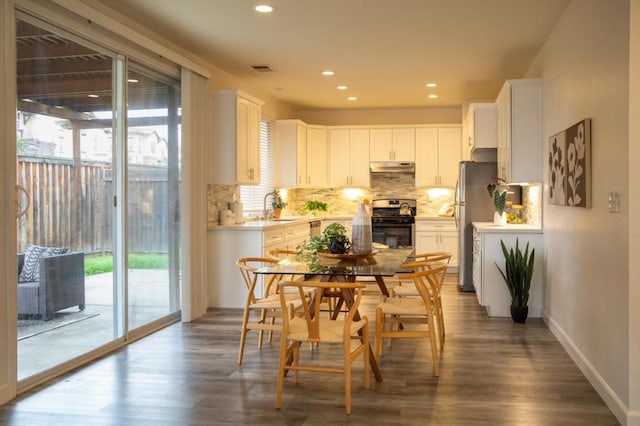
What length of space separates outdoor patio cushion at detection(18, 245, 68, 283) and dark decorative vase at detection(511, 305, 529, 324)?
4.05 meters

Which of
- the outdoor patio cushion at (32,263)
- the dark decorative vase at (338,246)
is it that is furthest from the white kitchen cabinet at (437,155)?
the outdoor patio cushion at (32,263)

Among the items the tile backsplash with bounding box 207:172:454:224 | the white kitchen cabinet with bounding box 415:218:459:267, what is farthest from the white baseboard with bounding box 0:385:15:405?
the white kitchen cabinet with bounding box 415:218:459:267

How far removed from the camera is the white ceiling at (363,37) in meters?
4.60

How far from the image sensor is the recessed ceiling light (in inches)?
179

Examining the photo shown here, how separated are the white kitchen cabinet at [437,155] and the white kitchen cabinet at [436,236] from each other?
76 centimetres

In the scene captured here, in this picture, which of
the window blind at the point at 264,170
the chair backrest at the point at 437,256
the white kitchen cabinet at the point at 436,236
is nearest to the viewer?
the chair backrest at the point at 437,256

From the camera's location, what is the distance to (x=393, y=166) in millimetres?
9750

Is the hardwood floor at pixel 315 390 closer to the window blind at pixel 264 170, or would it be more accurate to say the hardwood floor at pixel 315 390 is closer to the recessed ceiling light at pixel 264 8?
the recessed ceiling light at pixel 264 8

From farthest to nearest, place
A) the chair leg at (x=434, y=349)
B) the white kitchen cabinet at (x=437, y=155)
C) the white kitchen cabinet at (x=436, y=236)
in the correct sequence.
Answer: the white kitchen cabinet at (x=437, y=155), the white kitchen cabinet at (x=436, y=236), the chair leg at (x=434, y=349)

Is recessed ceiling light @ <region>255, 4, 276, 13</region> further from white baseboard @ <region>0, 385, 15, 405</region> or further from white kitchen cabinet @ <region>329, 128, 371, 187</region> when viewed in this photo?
white kitchen cabinet @ <region>329, 128, 371, 187</region>

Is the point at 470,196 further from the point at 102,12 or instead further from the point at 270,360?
the point at 102,12

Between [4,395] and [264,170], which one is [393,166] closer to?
[264,170]

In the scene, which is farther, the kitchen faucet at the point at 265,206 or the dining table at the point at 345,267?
the kitchen faucet at the point at 265,206

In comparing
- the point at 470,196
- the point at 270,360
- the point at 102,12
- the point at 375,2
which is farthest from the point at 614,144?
the point at 470,196
